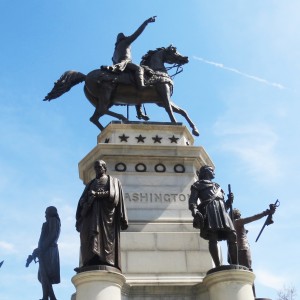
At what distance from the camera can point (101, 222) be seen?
34.4 feet

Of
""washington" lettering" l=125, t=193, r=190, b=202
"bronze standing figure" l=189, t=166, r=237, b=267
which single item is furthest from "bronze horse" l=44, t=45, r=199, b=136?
"bronze standing figure" l=189, t=166, r=237, b=267

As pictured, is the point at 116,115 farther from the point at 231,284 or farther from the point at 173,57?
the point at 231,284

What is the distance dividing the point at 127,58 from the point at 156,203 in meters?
5.71

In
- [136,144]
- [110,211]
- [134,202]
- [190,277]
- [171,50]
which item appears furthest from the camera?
[171,50]

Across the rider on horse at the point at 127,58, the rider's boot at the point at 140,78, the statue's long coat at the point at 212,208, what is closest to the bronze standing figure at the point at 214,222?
the statue's long coat at the point at 212,208

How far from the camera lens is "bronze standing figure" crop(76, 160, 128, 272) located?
10203 mm

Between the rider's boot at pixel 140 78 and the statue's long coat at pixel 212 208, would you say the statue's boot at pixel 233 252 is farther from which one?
the rider's boot at pixel 140 78

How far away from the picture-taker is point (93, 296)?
9.59m

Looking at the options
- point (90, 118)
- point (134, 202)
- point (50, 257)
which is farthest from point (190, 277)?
point (90, 118)

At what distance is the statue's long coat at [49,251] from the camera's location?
12.4m

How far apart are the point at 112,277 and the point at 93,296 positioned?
1.57ft

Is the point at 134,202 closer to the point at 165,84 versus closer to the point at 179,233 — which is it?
the point at 179,233

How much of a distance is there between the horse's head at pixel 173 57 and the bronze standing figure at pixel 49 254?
666 centimetres

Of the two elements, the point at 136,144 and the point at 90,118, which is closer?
the point at 136,144
